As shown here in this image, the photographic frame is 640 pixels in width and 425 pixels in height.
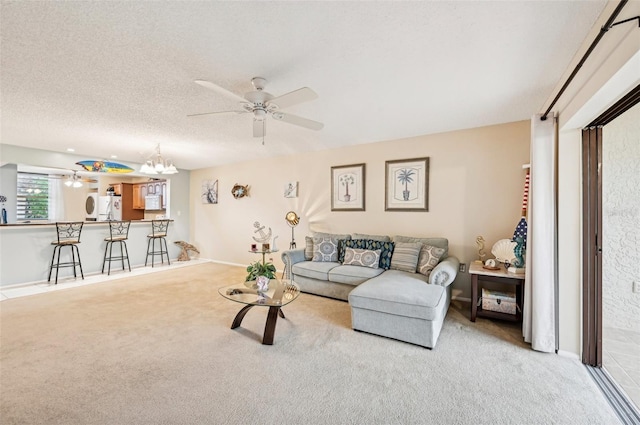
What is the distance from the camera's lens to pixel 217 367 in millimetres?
2178

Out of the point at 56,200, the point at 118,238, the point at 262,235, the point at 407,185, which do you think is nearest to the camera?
the point at 407,185

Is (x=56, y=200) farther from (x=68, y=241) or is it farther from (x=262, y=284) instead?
(x=262, y=284)

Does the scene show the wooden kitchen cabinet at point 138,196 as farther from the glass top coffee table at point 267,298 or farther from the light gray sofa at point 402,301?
the light gray sofa at point 402,301

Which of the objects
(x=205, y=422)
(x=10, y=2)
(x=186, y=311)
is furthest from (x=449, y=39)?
(x=186, y=311)

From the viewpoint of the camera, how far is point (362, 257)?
12.6 feet

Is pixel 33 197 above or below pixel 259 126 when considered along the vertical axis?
below

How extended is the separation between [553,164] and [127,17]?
3.41m

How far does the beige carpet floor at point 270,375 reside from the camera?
66.1 inches

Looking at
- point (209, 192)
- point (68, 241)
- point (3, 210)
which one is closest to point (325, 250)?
point (209, 192)

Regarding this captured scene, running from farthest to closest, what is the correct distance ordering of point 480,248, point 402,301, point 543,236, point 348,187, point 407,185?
point 348,187 → point 407,185 → point 480,248 → point 402,301 → point 543,236

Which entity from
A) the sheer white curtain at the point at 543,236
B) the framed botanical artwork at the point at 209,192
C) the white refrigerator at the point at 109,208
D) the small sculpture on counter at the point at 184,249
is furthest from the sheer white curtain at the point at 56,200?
the sheer white curtain at the point at 543,236

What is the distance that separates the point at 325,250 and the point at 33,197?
6.96 meters

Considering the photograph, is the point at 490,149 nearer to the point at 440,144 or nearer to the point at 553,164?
the point at 440,144

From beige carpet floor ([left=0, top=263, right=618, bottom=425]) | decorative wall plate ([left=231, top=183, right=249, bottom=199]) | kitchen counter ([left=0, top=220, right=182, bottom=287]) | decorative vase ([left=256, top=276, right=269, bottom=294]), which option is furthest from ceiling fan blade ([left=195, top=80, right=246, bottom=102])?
kitchen counter ([left=0, top=220, right=182, bottom=287])
